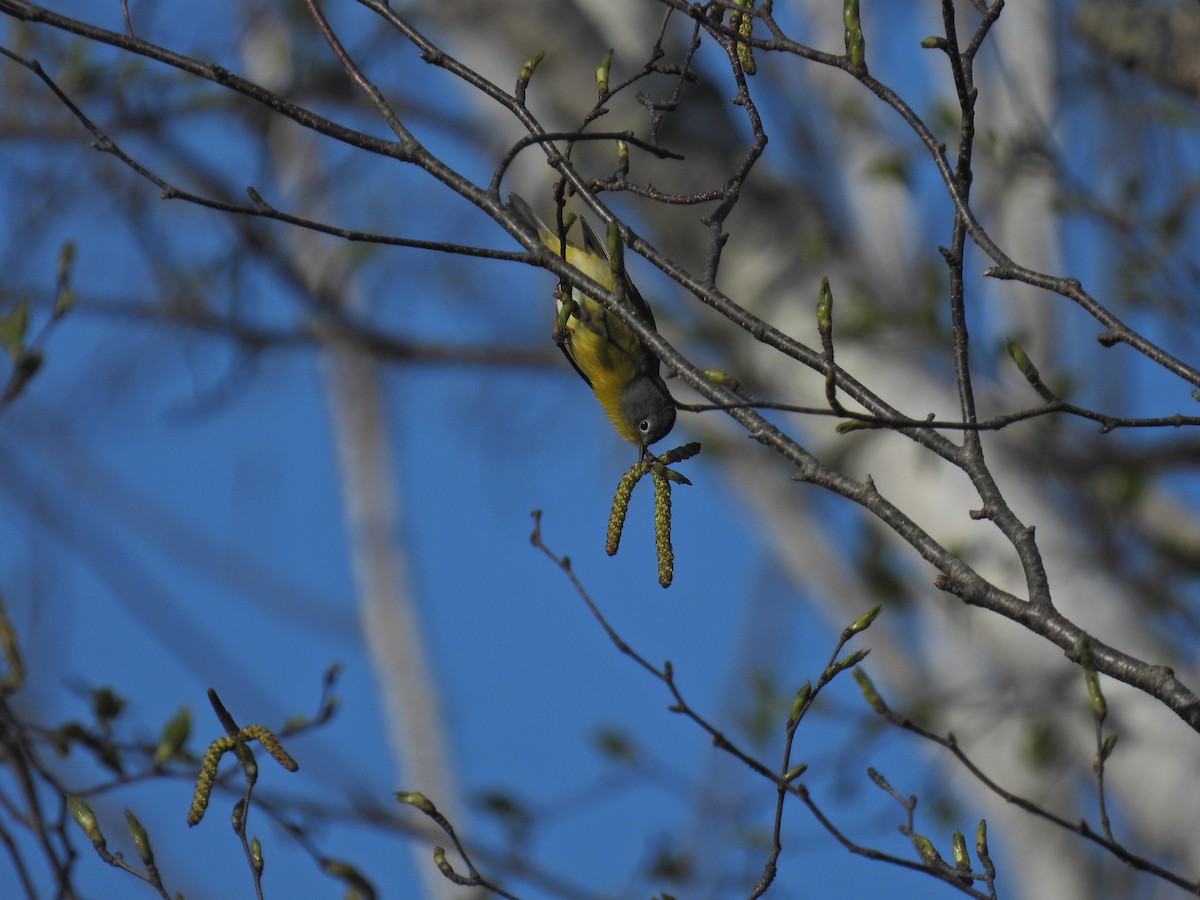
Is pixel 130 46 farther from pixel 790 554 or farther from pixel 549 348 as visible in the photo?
pixel 790 554

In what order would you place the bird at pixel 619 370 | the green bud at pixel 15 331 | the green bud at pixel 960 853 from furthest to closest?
1. the bird at pixel 619 370
2. the green bud at pixel 15 331
3. the green bud at pixel 960 853

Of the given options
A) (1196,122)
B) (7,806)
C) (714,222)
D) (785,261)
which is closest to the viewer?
(714,222)

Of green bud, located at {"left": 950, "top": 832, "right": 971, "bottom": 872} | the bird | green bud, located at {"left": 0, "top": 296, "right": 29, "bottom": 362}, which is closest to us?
green bud, located at {"left": 950, "top": 832, "right": 971, "bottom": 872}

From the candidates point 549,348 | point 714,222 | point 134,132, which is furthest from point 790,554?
point 714,222

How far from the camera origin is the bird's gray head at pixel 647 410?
10.5ft

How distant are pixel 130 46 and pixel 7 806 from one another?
4.10 ft

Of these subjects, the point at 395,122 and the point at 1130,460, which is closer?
the point at 395,122

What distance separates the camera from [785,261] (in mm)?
5082

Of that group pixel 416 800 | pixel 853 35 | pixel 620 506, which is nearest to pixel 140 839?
pixel 416 800

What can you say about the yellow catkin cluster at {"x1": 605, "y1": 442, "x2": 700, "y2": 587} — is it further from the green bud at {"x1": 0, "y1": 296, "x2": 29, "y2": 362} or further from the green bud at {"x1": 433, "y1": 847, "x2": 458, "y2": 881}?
the green bud at {"x1": 0, "y1": 296, "x2": 29, "y2": 362}

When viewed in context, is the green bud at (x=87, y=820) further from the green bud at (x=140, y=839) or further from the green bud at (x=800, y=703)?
the green bud at (x=800, y=703)

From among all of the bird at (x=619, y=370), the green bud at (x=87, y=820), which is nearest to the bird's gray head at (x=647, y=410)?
the bird at (x=619, y=370)

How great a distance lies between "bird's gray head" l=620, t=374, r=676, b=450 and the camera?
3.21 m

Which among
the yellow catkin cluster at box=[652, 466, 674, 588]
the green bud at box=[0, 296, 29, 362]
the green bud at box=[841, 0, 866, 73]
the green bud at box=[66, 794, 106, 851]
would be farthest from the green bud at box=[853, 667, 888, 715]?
the green bud at box=[0, 296, 29, 362]
